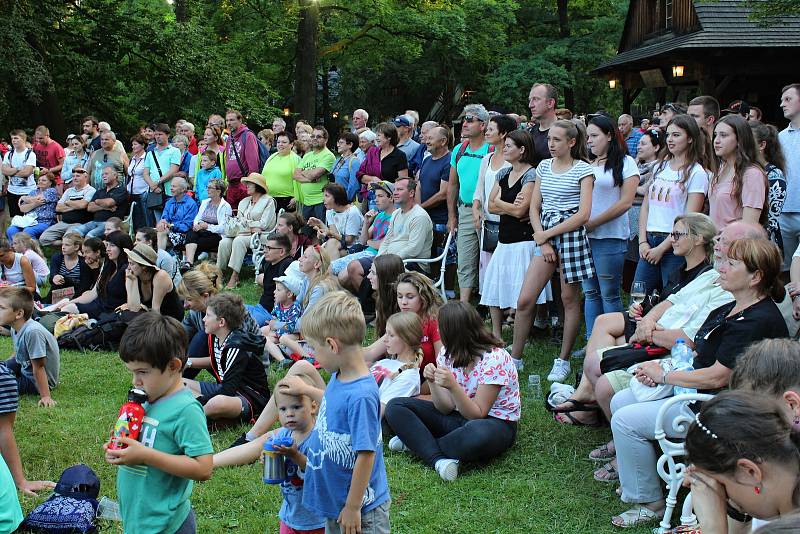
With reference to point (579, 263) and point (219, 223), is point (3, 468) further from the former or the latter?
point (219, 223)

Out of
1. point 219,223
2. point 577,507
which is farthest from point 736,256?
point 219,223

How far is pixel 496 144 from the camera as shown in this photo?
7434 mm

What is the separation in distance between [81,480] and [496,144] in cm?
448

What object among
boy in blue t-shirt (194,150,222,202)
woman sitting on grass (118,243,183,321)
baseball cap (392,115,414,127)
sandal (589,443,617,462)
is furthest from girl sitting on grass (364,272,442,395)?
boy in blue t-shirt (194,150,222,202)

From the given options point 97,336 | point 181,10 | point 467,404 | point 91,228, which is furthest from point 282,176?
point 181,10

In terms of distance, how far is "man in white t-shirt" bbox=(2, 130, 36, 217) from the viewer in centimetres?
1347

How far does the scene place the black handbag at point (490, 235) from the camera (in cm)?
727

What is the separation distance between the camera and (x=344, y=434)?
10.2 ft

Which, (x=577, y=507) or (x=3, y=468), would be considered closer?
(x=3, y=468)

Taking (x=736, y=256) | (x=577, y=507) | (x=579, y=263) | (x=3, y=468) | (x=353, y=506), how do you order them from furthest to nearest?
(x=579, y=263) < (x=577, y=507) < (x=736, y=256) < (x=3, y=468) < (x=353, y=506)

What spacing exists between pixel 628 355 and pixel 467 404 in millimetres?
950

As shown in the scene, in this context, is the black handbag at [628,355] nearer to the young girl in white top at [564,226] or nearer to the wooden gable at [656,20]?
the young girl in white top at [564,226]

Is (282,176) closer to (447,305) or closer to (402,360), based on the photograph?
(402,360)

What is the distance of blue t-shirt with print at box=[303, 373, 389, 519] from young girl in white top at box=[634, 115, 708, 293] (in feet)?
11.2
